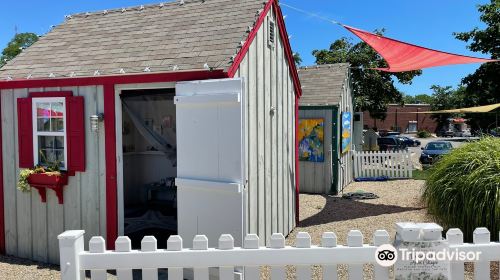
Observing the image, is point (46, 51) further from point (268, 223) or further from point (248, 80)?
point (268, 223)

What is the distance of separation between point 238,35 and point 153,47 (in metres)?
1.42

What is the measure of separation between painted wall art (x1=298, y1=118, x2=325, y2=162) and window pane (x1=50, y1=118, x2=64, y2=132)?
23.4 feet

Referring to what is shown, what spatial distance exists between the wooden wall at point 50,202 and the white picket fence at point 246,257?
3.06 meters

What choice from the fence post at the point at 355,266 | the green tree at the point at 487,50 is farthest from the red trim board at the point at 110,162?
the green tree at the point at 487,50

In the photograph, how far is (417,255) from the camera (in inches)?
114

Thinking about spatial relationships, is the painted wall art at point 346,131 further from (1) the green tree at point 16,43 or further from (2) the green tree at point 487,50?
(1) the green tree at point 16,43

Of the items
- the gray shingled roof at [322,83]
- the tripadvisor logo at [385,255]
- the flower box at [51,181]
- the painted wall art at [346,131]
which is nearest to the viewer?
the tripadvisor logo at [385,255]

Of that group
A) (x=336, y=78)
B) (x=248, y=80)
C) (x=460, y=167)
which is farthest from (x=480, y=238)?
(x=336, y=78)

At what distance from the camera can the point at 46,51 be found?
7195mm

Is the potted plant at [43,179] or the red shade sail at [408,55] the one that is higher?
the red shade sail at [408,55]

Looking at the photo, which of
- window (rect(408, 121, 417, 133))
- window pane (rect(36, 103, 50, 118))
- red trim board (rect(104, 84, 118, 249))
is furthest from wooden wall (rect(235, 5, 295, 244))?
window (rect(408, 121, 417, 133))

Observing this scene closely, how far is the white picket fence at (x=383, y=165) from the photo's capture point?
14.3m

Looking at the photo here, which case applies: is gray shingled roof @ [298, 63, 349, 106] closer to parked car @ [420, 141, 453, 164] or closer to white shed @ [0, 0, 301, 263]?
white shed @ [0, 0, 301, 263]

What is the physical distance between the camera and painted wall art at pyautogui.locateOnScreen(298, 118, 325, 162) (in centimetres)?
1173
